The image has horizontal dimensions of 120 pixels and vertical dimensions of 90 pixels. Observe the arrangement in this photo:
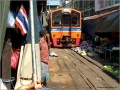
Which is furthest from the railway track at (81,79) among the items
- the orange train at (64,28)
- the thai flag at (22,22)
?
the orange train at (64,28)

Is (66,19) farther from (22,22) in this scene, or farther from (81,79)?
(22,22)

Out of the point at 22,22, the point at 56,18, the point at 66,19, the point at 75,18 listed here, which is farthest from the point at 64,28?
the point at 22,22

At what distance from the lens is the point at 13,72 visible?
6.80 m

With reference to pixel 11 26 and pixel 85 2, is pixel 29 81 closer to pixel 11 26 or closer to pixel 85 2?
pixel 11 26

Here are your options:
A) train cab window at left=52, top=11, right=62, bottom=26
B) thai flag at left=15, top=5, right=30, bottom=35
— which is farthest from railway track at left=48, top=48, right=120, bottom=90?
train cab window at left=52, top=11, right=62, bottom=26

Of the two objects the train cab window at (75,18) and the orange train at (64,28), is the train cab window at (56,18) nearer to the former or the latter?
the orange train at (64,28)

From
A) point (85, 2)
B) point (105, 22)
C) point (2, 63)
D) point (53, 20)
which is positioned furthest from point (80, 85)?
point (85, 2)

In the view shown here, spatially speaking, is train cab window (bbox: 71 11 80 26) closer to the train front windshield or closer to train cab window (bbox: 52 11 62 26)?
the train front windshield

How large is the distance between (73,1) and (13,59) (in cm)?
3212

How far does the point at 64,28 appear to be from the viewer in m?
23.8

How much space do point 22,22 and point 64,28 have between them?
17.9 metres

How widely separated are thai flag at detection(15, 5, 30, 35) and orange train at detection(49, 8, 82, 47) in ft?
57.5

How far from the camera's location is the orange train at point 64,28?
23.7 m

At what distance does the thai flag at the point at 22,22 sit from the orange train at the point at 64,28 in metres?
17.5
